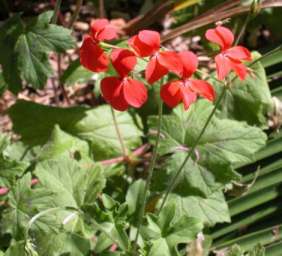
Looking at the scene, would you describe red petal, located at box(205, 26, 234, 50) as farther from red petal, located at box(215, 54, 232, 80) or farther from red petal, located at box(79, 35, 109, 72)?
red petal, located at box(79, 35, 109, 72)

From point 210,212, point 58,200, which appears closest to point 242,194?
point 210,212

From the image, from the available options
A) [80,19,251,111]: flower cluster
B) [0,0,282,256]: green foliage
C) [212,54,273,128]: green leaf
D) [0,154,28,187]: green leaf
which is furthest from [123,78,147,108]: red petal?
[212,54,273,128]: green leaf

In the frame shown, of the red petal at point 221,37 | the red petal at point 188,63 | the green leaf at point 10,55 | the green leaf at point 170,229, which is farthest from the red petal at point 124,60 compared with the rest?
the green leaf at point 10,55

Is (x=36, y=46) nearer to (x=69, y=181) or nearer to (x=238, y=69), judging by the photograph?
(x=69, y=181)

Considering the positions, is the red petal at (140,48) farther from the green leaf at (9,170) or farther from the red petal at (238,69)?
the green leaf at (9,170)

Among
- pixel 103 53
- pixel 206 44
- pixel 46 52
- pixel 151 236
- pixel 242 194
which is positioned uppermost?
pixel 103 53

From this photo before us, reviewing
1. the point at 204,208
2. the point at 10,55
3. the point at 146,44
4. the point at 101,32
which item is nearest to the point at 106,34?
the point at 101,32

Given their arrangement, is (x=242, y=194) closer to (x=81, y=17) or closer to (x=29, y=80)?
(x=29, y=80)
